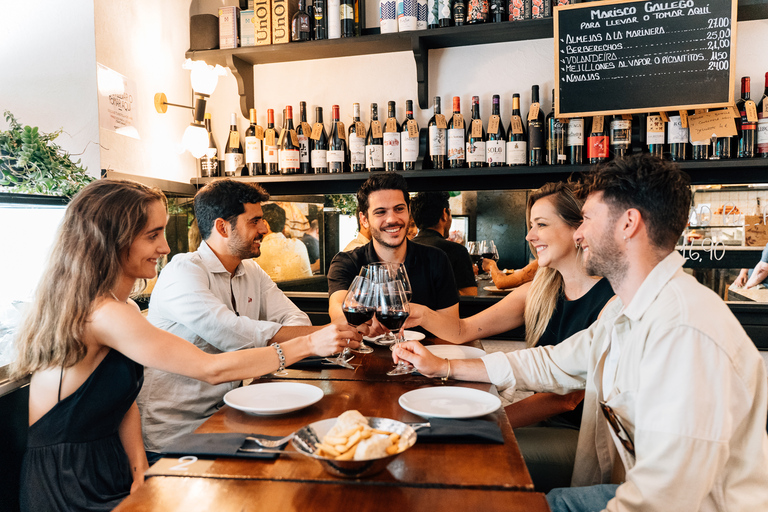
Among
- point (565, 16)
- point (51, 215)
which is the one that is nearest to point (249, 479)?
point (51, 215)

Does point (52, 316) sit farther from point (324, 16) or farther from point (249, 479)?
point (324, 16)

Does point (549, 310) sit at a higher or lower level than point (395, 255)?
lower

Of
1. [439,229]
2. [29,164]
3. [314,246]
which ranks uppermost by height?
[29,164]

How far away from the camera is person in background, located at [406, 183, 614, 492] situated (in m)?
1.67

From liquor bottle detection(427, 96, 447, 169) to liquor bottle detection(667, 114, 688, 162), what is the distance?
1150 millimetres

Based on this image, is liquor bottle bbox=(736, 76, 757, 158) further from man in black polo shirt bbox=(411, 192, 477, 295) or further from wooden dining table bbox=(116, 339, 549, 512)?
wooden dining table bbox=(116, 339, 549, 512)

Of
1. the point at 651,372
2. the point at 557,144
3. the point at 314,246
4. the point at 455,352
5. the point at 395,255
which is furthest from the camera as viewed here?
the point at 314,246

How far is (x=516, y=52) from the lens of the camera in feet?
10.1

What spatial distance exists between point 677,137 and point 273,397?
2.46 m

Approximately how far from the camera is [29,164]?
181 centimetres

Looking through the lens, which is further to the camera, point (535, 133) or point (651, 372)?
point (535, 133)

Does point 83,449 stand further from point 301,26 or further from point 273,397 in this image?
point 301,26

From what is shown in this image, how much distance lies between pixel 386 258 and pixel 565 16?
5.08ft

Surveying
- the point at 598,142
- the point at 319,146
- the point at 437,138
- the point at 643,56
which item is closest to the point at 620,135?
the point at 598,142
